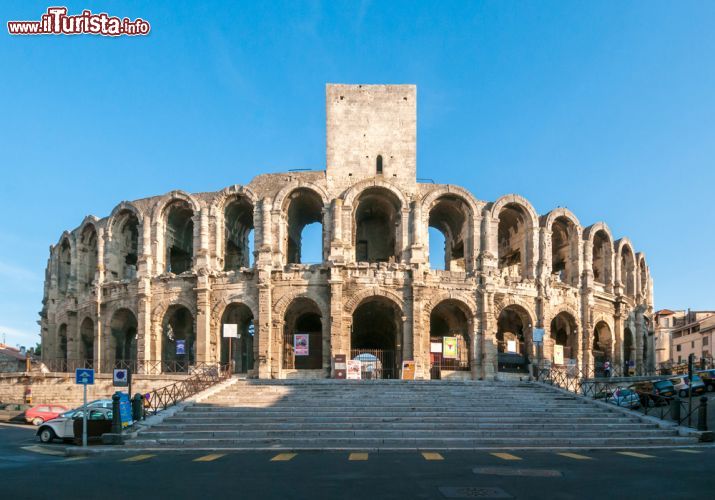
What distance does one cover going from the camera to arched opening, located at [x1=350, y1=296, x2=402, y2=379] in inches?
1358

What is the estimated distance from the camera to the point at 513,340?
126 feet

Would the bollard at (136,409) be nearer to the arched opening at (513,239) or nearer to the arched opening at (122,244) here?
the arched opening at (122,244)

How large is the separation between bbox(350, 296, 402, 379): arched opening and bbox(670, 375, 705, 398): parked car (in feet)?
49.5

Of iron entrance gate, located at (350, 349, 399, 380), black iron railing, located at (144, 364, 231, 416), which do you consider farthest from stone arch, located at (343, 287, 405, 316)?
black iron railing, located at (144, 364, 231, 416)

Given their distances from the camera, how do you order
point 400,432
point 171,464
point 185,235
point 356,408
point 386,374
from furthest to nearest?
point 185,235 < point 386,374 < point 356,408 < point 400,432 < point 171,464

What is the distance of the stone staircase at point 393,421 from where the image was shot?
1859 centimetres

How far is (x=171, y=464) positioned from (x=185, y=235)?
94.3 feet

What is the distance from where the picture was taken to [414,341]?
1321 inches

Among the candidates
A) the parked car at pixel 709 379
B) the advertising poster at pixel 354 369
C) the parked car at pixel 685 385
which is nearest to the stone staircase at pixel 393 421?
the advertising poster at pixel 354 369

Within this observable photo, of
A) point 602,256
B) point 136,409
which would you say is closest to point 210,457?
point 136,409

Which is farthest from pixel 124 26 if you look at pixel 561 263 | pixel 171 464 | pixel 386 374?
pixel 561 263

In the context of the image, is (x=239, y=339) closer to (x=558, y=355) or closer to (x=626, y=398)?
(x=558, y=355)

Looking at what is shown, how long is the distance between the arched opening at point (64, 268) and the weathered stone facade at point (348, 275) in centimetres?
10

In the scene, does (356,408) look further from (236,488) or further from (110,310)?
(110,310)
